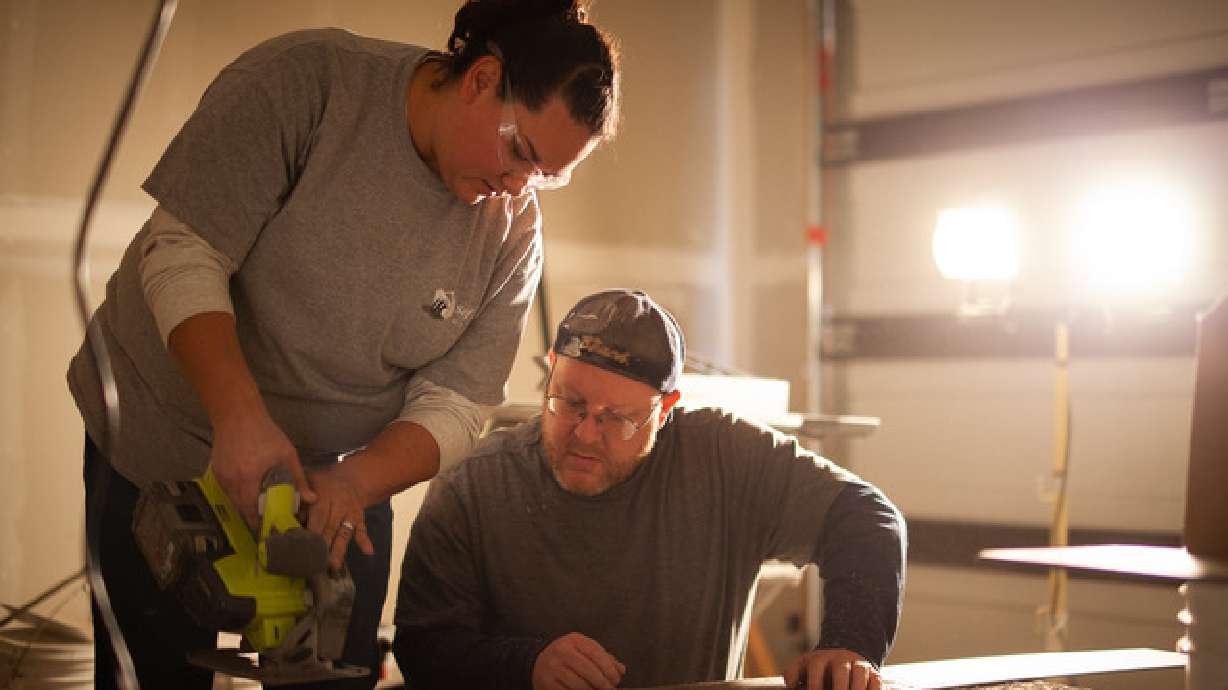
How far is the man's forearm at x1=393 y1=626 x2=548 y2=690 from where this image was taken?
163 cm

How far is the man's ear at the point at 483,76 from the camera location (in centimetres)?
140

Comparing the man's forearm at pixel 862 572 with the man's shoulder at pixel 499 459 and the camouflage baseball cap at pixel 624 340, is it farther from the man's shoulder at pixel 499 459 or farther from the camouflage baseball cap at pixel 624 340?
the man's shoulder at pixel 499 459

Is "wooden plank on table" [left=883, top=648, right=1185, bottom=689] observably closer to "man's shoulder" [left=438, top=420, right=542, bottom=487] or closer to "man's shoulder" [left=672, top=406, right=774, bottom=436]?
"man's shoulder" [left=672, top=406, right=774, bottom=436]

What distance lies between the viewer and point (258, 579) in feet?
4.22

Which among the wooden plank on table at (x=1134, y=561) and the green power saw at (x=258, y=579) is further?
the green power saw at (x=258, y=579)

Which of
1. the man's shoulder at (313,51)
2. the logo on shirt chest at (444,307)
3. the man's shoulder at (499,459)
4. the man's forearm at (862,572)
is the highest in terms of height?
the man's shoulder at (313,51)

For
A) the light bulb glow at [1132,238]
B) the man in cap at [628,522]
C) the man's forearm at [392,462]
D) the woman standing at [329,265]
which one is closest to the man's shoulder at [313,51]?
the woman standing at [329,265]

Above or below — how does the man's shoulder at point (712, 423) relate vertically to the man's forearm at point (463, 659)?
above

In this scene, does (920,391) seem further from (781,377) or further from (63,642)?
(63,642)

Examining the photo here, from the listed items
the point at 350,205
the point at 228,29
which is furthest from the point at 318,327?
the point at 228,29

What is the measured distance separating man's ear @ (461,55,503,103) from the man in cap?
58 cm

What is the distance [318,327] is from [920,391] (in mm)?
3281

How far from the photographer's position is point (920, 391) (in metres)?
4.42

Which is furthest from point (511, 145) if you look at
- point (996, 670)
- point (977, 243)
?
point (977, 243)
